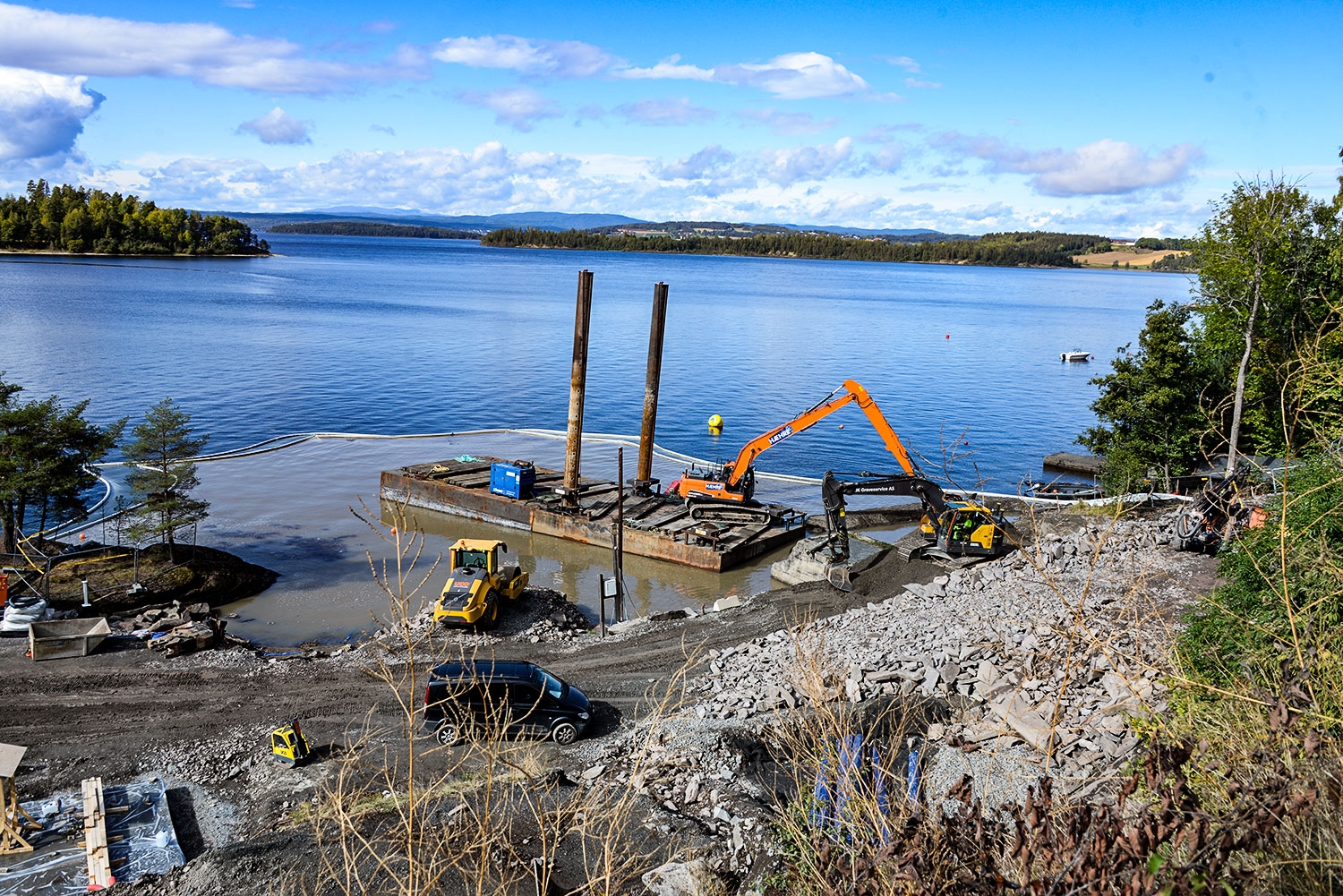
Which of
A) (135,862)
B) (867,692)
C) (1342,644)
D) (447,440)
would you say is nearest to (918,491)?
(867,692)

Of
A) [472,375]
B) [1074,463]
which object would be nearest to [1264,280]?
[1074,463]

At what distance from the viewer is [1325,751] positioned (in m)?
6.03

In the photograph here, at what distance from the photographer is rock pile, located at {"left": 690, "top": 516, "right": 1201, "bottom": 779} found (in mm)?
11312

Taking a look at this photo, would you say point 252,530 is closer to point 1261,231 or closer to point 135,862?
point 135,862

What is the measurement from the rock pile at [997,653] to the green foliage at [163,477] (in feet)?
51.9

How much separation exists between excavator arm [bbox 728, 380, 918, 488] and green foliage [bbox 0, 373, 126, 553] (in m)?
18.9

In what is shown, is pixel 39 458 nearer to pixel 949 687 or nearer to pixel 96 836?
pixel 96 836

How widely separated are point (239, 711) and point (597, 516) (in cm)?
1510

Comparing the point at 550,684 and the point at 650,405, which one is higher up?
the point at 650,405

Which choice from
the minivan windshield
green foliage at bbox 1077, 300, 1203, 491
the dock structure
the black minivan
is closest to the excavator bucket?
the black minivan

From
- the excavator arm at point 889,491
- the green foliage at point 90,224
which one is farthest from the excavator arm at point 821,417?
the green foliage at point 90,224

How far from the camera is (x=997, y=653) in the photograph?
13.7m

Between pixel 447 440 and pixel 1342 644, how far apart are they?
4093 centimetres

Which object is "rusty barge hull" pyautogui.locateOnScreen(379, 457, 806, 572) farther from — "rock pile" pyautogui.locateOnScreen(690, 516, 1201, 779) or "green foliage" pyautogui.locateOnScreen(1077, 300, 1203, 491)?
"green foliage" pyautogui.locateOnScreen(1077, 300, 1203, 491)
